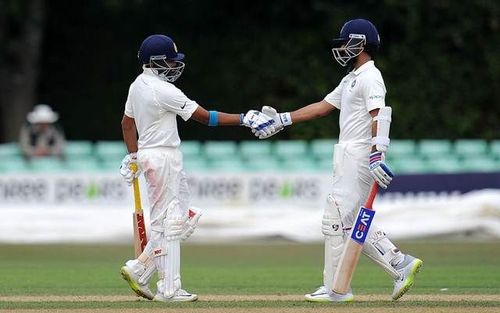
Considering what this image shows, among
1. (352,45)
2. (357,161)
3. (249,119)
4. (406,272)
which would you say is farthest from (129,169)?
(406,272)

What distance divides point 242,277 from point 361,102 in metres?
3.19

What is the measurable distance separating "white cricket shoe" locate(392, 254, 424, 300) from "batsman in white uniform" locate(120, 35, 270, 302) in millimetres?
1202

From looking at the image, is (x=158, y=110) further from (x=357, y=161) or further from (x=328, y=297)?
(x=328, y=297)

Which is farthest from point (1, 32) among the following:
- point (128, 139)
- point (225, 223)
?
point (128, 139)

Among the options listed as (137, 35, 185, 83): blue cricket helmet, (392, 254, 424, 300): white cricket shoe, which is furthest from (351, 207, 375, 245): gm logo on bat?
(137, 35, 185, 83): blue cricket helmet

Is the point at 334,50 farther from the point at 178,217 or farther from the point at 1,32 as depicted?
the point at 1,32

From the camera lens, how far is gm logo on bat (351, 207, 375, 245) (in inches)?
315

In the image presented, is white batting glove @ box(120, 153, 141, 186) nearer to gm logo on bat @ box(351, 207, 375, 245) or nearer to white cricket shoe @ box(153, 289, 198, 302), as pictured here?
white cricket shoe @ box(153, 289, 198, 302)

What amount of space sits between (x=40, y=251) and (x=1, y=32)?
6.41 m

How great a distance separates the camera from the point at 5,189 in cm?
1544

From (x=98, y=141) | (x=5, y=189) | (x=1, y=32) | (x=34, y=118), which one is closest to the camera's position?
(x=5, y=189)

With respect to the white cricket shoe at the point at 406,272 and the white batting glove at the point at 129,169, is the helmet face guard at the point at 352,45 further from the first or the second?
the white batting glove at the point at 129,169

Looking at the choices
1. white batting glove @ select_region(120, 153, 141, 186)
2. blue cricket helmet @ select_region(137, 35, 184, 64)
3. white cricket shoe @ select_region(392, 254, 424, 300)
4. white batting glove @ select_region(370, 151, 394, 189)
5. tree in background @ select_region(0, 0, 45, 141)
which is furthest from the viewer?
tree in background @ select_region(0, 0, 45, 141)

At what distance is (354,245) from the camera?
808 centimetres
